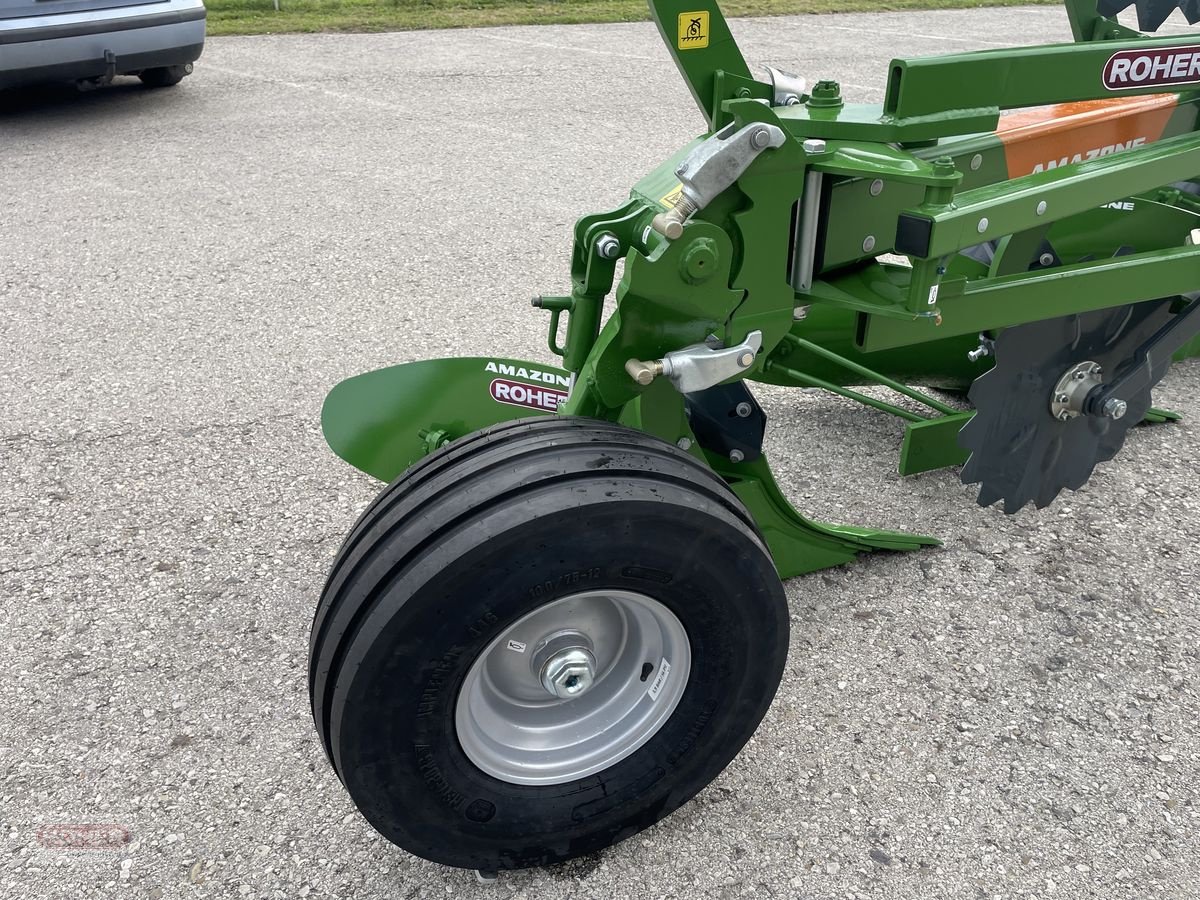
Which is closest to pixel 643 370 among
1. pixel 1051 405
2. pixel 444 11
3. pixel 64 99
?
pixel 1051 405

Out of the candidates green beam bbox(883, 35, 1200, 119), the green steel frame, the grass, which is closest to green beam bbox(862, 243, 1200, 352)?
the green steel frame

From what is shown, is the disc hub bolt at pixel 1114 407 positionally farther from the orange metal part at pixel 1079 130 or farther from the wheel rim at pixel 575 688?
the wheel rim at pixel 575 688

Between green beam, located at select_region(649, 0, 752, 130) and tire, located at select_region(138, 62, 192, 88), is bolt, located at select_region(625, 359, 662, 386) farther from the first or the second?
tire, located at select_region(138, 62, 192, 88)

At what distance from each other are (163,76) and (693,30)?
23.6 ft

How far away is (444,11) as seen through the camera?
35.3 feet

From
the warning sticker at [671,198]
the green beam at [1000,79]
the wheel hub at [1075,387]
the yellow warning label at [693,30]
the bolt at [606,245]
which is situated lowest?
the wheel hub at [1075,387]

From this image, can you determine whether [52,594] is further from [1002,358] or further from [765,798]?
[1002,358]

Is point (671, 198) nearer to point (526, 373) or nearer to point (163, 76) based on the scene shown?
point (526, 373)

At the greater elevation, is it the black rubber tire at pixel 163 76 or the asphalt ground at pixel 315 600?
the black rubber tire at pixel 163 76

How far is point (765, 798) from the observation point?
7.35 feet

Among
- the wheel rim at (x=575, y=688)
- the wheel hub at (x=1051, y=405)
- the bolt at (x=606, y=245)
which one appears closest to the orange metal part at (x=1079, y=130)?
the wheel hub at (x=1051, y=405)

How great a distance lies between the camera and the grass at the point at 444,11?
10023 mm

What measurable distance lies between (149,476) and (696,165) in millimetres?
2371

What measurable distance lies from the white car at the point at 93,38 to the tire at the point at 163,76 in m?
0.33
